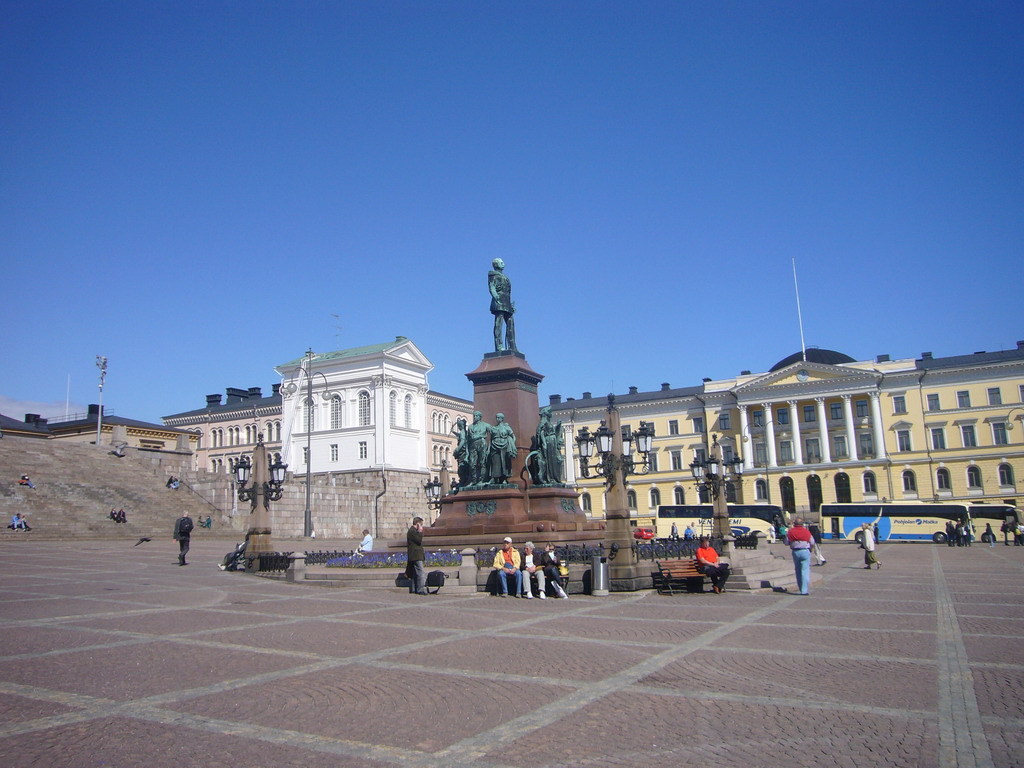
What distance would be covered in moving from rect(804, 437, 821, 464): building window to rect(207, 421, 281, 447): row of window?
57.9 m

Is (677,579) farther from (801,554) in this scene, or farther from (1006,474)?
(1006,474)

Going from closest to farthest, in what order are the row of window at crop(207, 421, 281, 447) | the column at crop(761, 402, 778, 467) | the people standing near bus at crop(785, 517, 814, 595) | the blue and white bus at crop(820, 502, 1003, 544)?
the people standing near bus at crop(785, 517, 814, 595) → the blue and white bus at crop(820, 502, 1003, 544) → the column at crop(761, 402, 778, 467) → the row of window at crop(207, 421, 281, 447)

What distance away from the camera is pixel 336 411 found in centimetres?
8069

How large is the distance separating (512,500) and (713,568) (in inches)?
241

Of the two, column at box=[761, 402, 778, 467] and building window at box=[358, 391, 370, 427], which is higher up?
building window at box=[358, 391, 370, 427]

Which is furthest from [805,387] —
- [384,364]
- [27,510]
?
[27,510]

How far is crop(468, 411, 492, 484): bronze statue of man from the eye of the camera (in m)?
23.0

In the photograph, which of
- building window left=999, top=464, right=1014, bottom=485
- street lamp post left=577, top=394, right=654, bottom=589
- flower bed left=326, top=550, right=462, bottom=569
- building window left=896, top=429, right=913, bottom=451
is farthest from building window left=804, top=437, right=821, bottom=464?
street lamp post left=577, top=394, right=654, bottom=589

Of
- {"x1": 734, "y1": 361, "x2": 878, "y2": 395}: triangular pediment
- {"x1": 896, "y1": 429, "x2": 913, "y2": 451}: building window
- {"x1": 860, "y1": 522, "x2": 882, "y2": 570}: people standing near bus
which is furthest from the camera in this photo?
{"x1": 734, "y1": 361, "x2": 878, "y2": 395}: triangular pediment

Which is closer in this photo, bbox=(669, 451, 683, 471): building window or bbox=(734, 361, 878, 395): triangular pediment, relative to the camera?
bbox=(734, 361, 878, 395): triangular pediment

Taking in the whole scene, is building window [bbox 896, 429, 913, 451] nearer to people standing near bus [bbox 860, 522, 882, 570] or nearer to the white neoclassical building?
the white neoclassical building

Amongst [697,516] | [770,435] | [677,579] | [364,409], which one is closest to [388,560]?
[677,579]

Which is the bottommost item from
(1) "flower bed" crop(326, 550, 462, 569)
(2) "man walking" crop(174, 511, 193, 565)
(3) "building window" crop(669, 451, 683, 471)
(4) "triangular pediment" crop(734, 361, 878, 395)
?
(1) "flower bed" crop(326, 550, 462, 569)

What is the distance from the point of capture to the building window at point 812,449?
84.5 m
